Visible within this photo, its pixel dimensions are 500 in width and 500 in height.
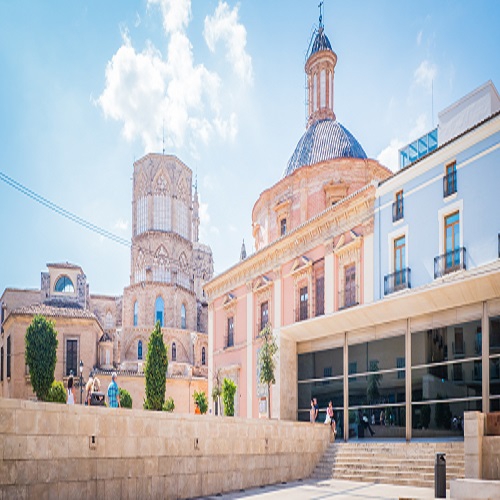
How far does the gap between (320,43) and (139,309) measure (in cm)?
2907

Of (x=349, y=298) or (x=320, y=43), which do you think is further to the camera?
(x=320, y=43)

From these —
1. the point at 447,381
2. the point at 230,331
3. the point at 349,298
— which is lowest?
the point at 447,381

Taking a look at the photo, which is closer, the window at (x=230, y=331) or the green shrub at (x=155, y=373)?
the green shrub at (x=155, y=373)

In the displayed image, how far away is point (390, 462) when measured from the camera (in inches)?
638

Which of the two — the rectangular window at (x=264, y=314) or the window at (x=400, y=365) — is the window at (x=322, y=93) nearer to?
the rectangular window at (x=264, y=314)

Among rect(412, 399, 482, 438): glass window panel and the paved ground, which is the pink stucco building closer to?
rect(412, 399, 482, 438): glass window panel

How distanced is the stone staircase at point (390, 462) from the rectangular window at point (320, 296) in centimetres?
595

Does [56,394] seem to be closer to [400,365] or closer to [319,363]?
[319,363]

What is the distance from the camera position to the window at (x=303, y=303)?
2406cm

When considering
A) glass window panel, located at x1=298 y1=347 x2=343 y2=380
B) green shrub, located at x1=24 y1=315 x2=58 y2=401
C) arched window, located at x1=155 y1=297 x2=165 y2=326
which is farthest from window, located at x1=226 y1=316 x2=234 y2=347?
arched window, located at x1=155 y1=297 x2=165 y2=326

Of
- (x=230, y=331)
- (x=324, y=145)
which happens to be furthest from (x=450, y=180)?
(x=230, y=331)

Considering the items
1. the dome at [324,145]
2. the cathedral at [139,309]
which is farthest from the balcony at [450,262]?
the cathedral at [139,309]

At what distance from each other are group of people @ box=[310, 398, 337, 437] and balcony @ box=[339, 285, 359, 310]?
3.84 meters

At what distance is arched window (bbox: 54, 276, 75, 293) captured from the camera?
51094 mm
